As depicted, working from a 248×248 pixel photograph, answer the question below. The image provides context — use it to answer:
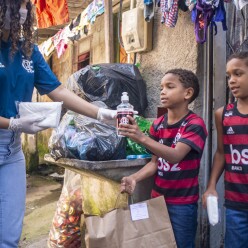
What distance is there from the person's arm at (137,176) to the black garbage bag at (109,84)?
3.30 ft

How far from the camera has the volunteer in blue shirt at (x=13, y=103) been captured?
2328 mm

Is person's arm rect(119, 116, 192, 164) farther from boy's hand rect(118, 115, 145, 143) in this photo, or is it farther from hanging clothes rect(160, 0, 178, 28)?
hanging clothes rect(160, 0, 178, 28)

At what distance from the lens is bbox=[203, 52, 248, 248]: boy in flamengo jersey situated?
244cm

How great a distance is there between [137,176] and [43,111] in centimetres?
85

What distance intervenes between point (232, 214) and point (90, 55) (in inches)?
258

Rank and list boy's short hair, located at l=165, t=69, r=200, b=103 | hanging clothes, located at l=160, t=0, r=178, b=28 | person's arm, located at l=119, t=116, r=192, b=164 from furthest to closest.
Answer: hanging clothes, located at l=160, t=0, r=178, b=28 → boy's short hair, located at l=165, t=69, r=200, b=103 → person's arm, located at l=119, t=116, r=192, b=164

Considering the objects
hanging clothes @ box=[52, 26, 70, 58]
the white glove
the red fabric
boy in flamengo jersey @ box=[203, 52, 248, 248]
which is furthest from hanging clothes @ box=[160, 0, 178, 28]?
the red fabric

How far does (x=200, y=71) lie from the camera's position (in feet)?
11.2

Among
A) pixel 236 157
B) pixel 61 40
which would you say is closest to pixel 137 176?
pixel 236 157

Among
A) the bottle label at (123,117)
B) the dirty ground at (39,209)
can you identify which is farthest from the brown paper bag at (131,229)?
the dirty ground at (39,209)

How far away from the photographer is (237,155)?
8.13ft

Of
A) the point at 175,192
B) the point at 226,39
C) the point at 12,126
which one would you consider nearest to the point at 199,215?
the point at 175,192

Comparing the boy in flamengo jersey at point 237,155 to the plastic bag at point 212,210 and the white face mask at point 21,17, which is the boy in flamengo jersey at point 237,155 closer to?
the plastic bag at point 212,210

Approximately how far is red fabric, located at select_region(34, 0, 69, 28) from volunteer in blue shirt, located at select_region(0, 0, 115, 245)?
417cm
